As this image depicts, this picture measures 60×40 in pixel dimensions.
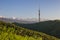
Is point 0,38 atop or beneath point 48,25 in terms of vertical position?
atop

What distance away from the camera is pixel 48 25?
59.8 meters

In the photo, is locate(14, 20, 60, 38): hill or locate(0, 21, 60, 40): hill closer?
locate(0, 21, 60, 40): hill

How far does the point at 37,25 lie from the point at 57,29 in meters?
7.48

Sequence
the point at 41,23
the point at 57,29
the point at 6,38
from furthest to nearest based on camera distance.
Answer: the point at 41,23, the point at 57,29, the point at 6,38

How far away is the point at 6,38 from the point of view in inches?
535

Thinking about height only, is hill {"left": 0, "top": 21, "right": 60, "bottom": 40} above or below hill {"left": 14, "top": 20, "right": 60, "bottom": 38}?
above

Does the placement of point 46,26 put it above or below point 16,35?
below

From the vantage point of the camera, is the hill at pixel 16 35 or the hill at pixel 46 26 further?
the hill at pixel 46 26

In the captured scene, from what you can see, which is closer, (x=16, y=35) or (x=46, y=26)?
(x=16, y=35)

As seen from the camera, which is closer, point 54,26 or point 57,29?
point 57,29

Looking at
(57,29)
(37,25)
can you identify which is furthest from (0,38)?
(37,25)

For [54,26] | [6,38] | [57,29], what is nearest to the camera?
[6,38]

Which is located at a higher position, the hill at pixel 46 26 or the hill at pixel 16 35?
the hill at pixel 16 35

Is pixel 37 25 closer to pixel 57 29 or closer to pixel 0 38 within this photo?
pixel 57 29
